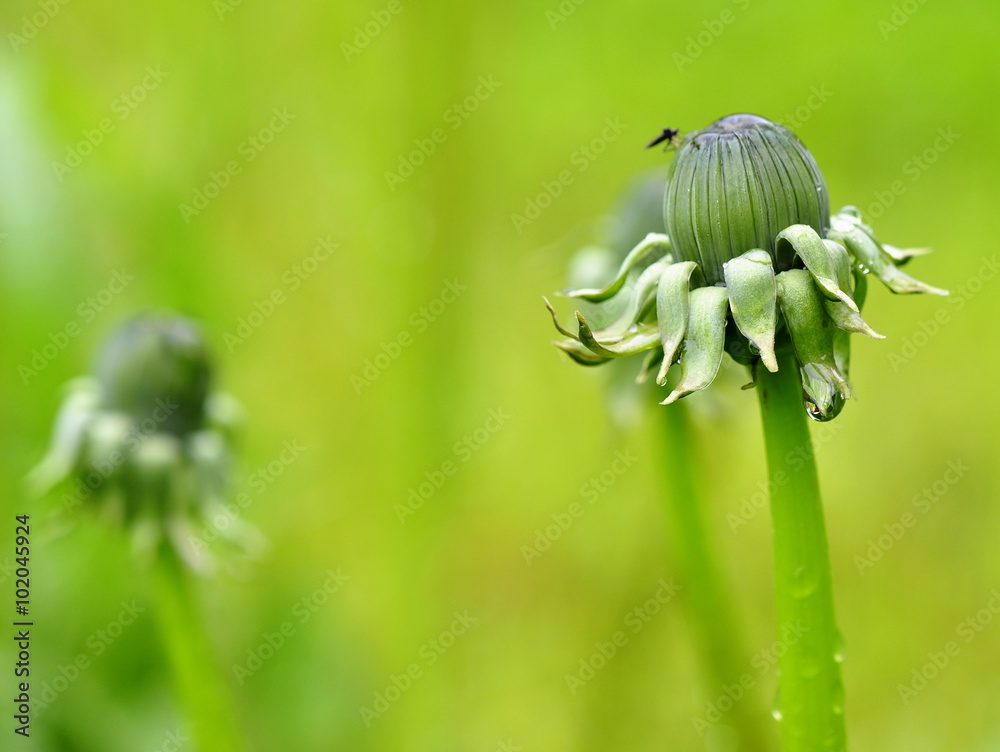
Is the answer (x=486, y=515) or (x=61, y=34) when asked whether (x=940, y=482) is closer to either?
(x=486, y=515)

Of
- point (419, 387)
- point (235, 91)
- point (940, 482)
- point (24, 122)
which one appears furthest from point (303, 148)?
point (940, 482)
